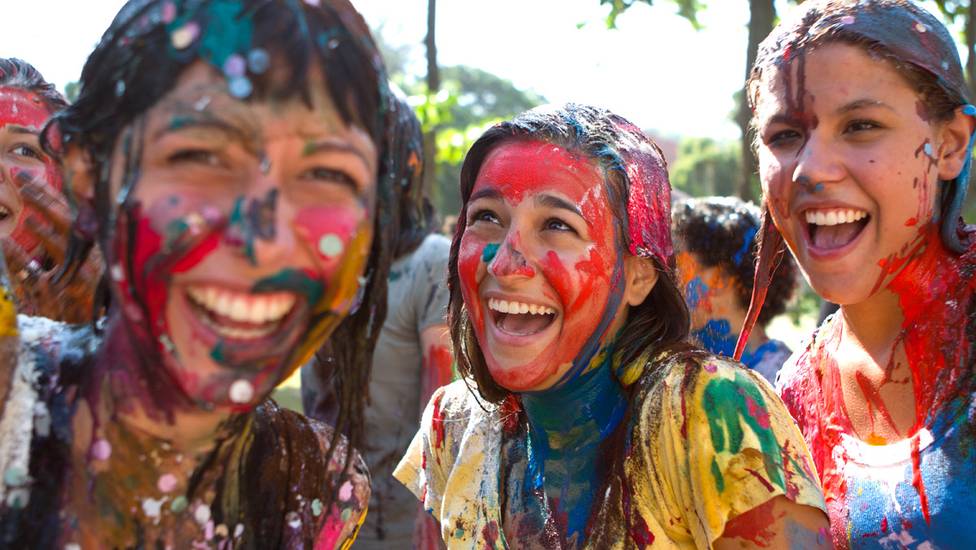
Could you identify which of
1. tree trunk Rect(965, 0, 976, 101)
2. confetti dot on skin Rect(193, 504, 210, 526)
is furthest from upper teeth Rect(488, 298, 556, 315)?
tree trunk Rect(965, 0, 976, 101)

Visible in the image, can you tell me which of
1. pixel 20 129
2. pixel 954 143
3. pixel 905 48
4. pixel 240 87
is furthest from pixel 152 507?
pixel 954 143

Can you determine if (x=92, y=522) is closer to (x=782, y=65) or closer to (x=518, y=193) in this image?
(x=518, y=193)

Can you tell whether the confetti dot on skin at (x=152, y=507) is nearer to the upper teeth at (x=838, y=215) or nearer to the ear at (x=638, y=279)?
the ear at (x=638, y=279)

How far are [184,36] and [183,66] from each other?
0.05 meters

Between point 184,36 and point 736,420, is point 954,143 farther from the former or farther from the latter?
point 184,36

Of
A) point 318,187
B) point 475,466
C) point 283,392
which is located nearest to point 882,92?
point 475,466

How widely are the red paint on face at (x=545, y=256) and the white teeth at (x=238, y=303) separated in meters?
0.99

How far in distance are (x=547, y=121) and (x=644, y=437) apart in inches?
34.4

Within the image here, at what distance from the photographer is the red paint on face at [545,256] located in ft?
7.93

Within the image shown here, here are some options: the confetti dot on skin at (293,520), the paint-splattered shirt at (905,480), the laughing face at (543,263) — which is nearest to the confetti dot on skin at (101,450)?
the confetti dot on skin at (293,520)

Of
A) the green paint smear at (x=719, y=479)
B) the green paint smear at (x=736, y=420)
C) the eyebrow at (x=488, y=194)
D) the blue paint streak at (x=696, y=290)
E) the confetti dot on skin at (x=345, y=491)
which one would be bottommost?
the confetti dot on skin at (x=345, y=491)

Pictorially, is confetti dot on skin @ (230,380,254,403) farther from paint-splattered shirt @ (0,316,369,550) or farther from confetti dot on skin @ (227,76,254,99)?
confetti dot on skin @ (227,76,254,99)

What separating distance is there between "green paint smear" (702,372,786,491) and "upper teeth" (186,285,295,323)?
1.14 m

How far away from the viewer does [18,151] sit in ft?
8.33
